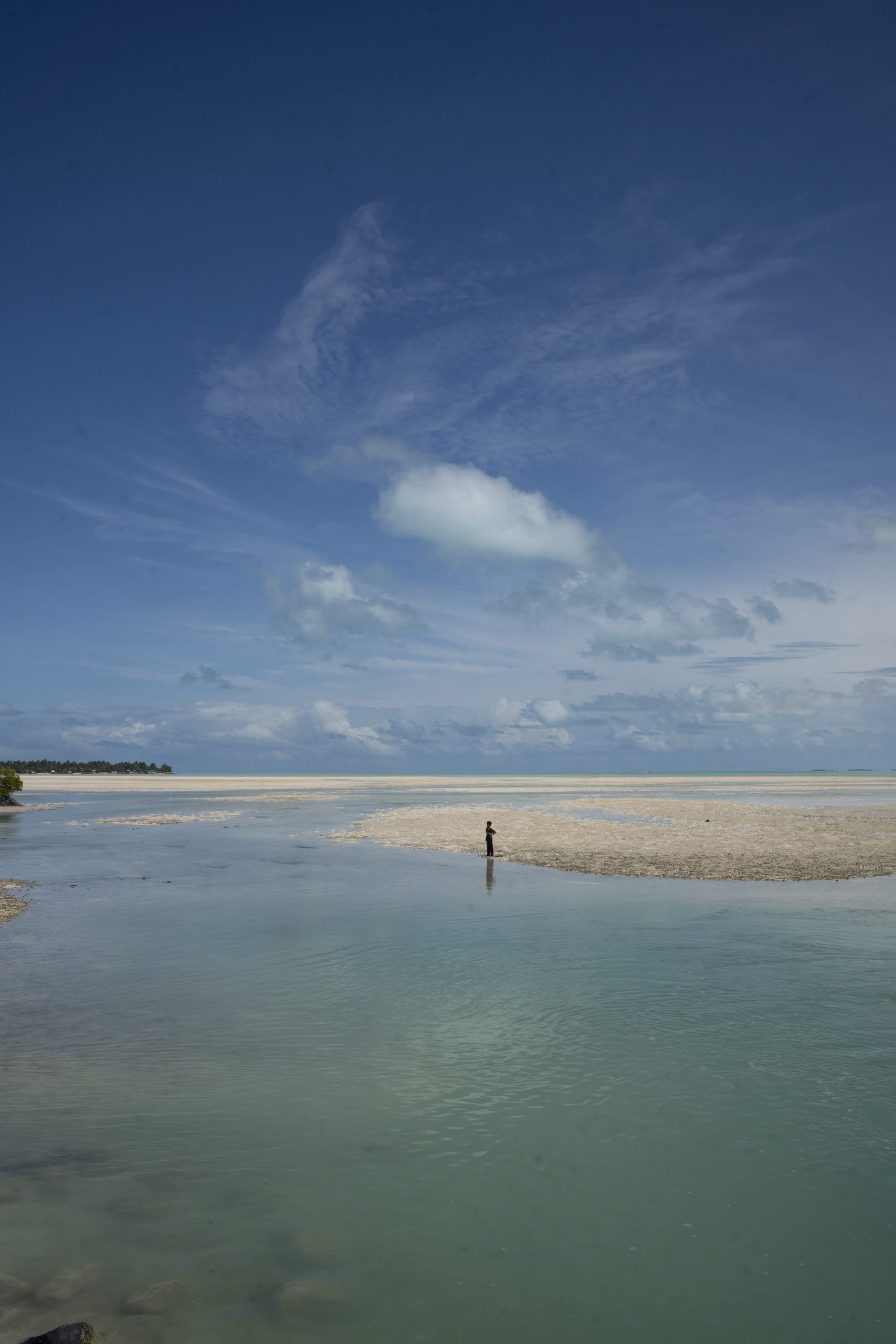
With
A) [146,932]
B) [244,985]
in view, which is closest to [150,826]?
[146,932]

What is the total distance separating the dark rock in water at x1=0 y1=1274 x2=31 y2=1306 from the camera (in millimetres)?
7391

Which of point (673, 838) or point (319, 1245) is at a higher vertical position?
point (673, 838)

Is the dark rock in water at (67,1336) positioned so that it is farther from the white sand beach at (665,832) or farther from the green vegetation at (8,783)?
the green vegetation at (8,783)

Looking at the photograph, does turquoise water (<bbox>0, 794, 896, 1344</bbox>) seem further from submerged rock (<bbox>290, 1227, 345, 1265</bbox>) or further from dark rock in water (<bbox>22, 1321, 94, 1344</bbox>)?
dark rock in water (<bbox>22, 1321, 94, 1344</bbox>)

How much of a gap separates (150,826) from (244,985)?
144 feet

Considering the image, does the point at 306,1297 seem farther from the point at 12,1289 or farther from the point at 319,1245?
the point at 12,1289

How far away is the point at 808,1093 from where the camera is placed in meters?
12.0

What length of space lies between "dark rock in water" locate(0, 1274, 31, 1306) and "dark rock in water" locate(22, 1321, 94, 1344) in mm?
825

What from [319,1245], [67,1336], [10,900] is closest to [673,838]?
[10,900]

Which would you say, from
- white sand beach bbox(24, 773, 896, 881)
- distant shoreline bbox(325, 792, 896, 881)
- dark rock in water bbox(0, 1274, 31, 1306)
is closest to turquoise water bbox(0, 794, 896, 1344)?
dark rock in water bbox(0, 1274, 31, 1306)

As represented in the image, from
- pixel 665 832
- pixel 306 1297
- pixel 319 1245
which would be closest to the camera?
pixel 306 1297

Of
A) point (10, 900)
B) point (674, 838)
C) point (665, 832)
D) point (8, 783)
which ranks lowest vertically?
point (10, 900)

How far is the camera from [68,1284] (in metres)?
7.68

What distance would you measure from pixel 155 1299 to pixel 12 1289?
1.31 meters
